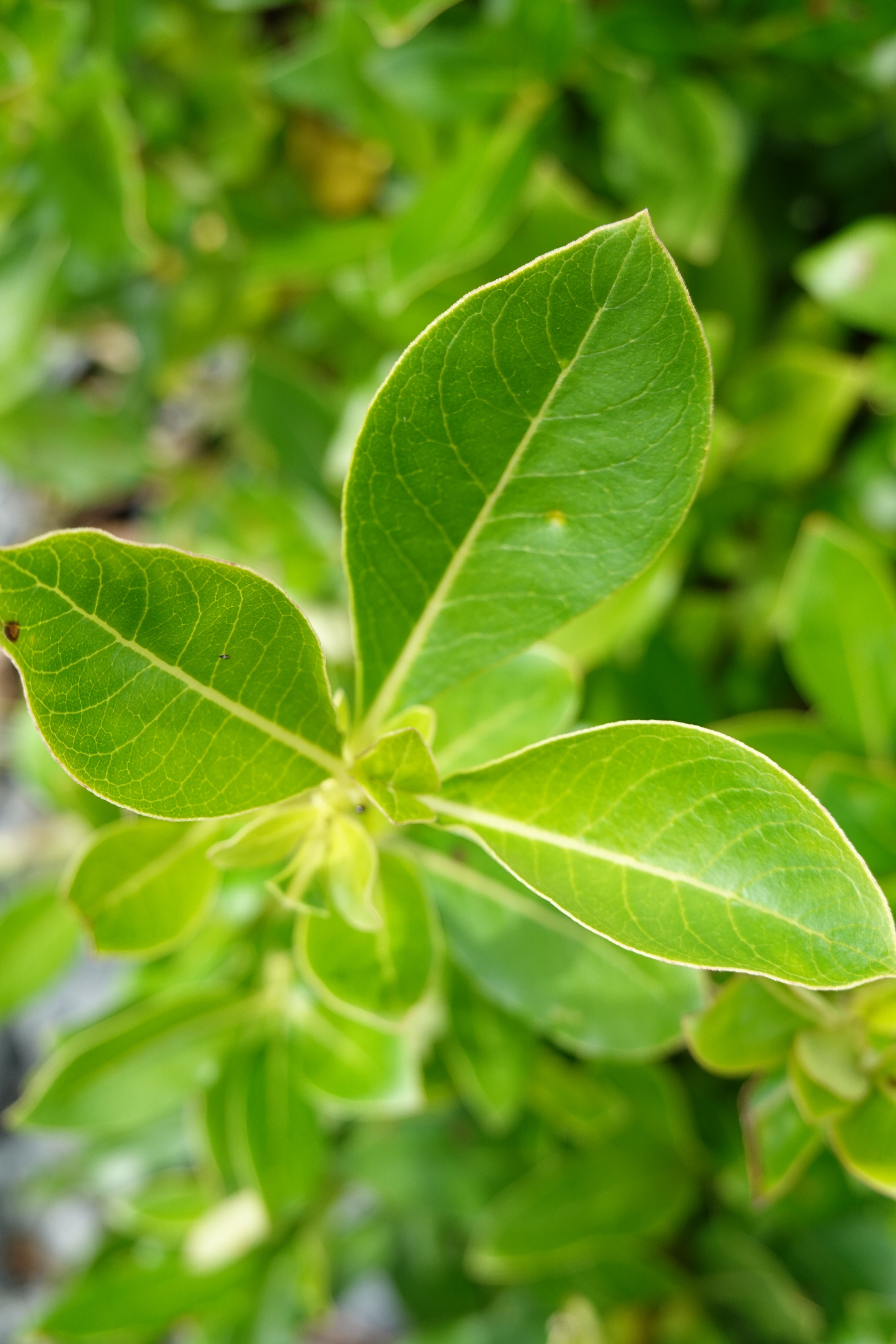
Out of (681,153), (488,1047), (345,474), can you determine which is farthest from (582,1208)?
(681,153)

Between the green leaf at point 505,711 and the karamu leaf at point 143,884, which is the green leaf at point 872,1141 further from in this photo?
the karamu leaf at point 143,884

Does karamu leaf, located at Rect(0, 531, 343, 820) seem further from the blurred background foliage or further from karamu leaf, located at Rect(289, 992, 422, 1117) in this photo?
karamu leaf, located at Rect(289, 992, 422, 1117)

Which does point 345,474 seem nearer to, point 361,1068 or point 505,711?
point 505,711

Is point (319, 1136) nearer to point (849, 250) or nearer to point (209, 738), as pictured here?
point (209, 738)

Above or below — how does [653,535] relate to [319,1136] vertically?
above

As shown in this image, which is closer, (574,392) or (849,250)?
(574,392)

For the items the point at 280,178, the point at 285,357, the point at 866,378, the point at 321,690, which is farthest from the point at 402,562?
the point at 280,178

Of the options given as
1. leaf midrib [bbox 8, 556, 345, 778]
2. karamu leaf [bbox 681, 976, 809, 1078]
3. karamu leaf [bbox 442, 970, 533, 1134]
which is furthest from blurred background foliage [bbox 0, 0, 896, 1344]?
leaf midrib [bbox 8, 556, 345, 778]

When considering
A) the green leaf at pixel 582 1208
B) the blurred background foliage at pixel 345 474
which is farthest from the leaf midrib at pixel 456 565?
the green leaf at pixel 582 1208
